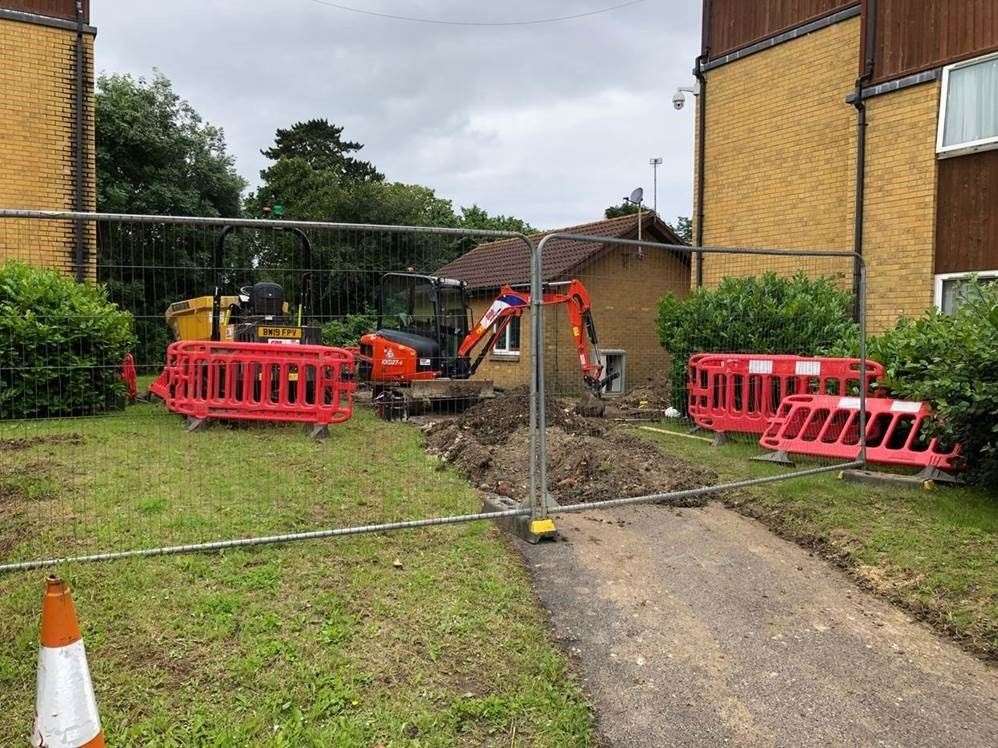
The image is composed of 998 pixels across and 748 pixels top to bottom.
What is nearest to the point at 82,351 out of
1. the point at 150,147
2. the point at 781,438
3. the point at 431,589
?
the point at 431,589

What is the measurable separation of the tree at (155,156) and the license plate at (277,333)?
19.3 m

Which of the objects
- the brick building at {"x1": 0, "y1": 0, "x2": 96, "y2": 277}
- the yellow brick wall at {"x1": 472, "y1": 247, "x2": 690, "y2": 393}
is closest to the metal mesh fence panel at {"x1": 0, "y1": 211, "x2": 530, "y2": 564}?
the brick building at {"x1": 0, "y1": 0, "x2": 96, "y2": 277}

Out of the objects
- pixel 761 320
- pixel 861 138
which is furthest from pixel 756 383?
pixel 861 138

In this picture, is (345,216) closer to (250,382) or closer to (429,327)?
(429,327)

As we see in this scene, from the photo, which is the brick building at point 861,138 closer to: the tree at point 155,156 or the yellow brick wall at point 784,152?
the yellow brick wall at point 784,152

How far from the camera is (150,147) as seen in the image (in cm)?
2772

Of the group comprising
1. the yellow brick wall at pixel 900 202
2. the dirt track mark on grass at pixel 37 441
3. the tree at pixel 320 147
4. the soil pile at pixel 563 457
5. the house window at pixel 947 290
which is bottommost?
the soil pile at pixel 563 457

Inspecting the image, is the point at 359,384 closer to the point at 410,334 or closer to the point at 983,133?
the point at 410,334

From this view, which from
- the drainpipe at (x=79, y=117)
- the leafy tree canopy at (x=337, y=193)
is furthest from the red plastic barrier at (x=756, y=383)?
the leafy tree canopy at (x=337, y=193)

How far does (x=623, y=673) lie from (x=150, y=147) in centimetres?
2945

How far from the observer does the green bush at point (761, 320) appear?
9.89 m

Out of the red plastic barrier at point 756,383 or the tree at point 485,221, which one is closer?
the red plastic barrier at point 756,383

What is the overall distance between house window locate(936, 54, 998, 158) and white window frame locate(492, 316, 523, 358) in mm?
7243

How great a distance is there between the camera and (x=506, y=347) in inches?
589
